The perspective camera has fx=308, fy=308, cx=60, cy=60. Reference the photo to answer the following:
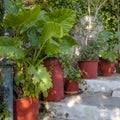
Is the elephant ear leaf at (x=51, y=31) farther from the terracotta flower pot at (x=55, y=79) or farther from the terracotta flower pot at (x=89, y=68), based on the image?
the terracotta flower pot at (x=89, y=68)

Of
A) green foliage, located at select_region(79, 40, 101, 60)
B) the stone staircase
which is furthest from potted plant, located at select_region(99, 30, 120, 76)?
the stone staircase

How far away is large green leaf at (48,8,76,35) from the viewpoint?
4.43m

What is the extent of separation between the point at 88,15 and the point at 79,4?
0.33 meters

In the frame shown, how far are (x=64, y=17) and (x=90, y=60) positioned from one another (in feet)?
6.99

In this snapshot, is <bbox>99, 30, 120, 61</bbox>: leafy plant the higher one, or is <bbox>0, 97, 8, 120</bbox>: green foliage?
<bbox>99, 30, 120, 61</bbox>: leafy plant

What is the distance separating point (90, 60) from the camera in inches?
253

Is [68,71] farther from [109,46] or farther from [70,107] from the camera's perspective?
[109,46]

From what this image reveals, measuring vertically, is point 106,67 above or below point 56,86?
above

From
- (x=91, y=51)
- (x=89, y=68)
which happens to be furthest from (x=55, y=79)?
(x=91, y=51)

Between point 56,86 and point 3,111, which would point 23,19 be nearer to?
point 3,111

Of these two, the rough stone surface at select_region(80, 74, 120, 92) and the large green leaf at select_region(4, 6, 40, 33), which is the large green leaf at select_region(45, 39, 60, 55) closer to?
the large green leaf at select_region(4, 6, 40, 33)

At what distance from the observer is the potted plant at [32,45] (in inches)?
167

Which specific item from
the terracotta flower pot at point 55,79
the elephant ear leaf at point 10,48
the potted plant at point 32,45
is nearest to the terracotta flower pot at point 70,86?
the terracotta flower pot at point 55,79

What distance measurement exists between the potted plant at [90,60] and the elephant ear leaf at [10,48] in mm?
2349
